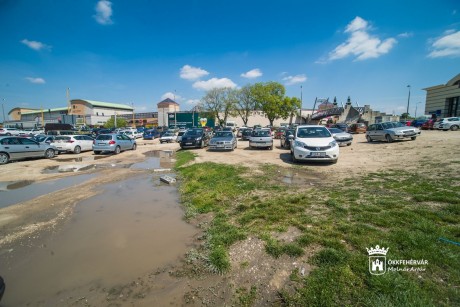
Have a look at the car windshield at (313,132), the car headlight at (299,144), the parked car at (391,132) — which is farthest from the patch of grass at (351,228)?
the parked car at (391,132)

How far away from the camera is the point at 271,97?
50.6 m

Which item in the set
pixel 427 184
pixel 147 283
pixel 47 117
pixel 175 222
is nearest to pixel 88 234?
pixel 175 222

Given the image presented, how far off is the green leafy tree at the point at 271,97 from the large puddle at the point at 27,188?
46.7 m

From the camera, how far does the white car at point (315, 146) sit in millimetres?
9172

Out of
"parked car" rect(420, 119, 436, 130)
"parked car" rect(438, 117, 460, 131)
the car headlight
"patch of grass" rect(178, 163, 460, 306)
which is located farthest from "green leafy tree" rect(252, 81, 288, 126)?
"patch of grass" rect(178, 163, 460, 306)

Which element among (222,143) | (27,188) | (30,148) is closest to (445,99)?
(222,143)

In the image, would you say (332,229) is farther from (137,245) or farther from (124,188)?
(124,188)

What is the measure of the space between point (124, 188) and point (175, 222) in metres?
3.73

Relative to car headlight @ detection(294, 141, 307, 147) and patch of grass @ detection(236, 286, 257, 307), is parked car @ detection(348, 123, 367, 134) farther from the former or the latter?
patch of grass @ detection(236, 286, 257, 307)

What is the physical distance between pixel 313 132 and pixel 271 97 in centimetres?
4241

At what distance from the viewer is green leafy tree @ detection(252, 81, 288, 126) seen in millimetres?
50984

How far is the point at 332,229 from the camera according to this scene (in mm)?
3479

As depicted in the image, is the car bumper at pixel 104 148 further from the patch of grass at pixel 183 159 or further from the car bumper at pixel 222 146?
the car bumper at pixel 222 146

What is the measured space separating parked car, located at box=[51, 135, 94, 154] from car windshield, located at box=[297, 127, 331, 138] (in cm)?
1760
